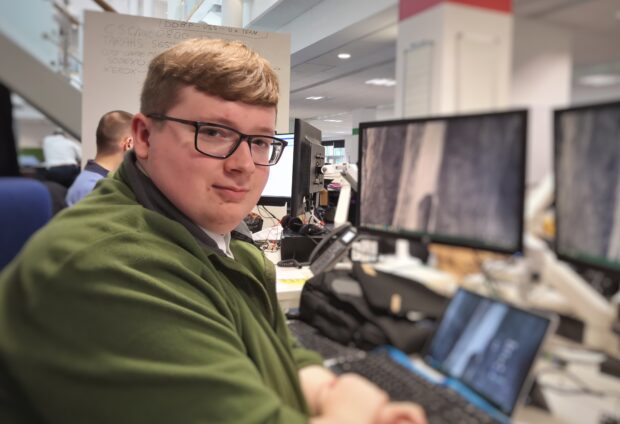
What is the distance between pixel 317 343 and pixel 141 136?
53cm

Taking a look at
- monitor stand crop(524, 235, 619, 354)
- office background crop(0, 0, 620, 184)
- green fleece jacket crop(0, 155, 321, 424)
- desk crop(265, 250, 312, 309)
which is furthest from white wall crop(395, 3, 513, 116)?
desk crop(265, 250, 312, 309)

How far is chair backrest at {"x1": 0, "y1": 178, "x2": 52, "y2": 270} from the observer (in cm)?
67

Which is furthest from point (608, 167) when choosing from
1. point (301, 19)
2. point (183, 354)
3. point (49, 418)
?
point (301, 19)

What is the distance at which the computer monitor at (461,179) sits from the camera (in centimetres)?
54

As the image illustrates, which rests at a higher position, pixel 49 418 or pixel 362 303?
pixel 362 303

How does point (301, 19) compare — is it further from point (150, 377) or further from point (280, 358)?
point (150, 377)

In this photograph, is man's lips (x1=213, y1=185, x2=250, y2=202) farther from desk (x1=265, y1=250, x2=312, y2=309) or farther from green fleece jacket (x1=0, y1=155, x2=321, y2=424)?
desk (x1=265, y1=250, x2=312, y2=309)

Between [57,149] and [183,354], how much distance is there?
0.49 metres

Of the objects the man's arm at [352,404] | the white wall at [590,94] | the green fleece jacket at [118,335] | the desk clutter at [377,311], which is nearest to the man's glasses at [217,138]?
the green fleece jacket at [118,335]

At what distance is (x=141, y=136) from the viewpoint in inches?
33.1

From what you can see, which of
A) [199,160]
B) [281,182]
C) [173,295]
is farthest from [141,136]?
[281,182]

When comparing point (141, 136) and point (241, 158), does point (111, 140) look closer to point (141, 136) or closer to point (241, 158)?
point (141, 136)

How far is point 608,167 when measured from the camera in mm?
490

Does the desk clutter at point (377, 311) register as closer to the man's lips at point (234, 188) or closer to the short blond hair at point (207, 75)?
the man's lips at point (234, 188)
